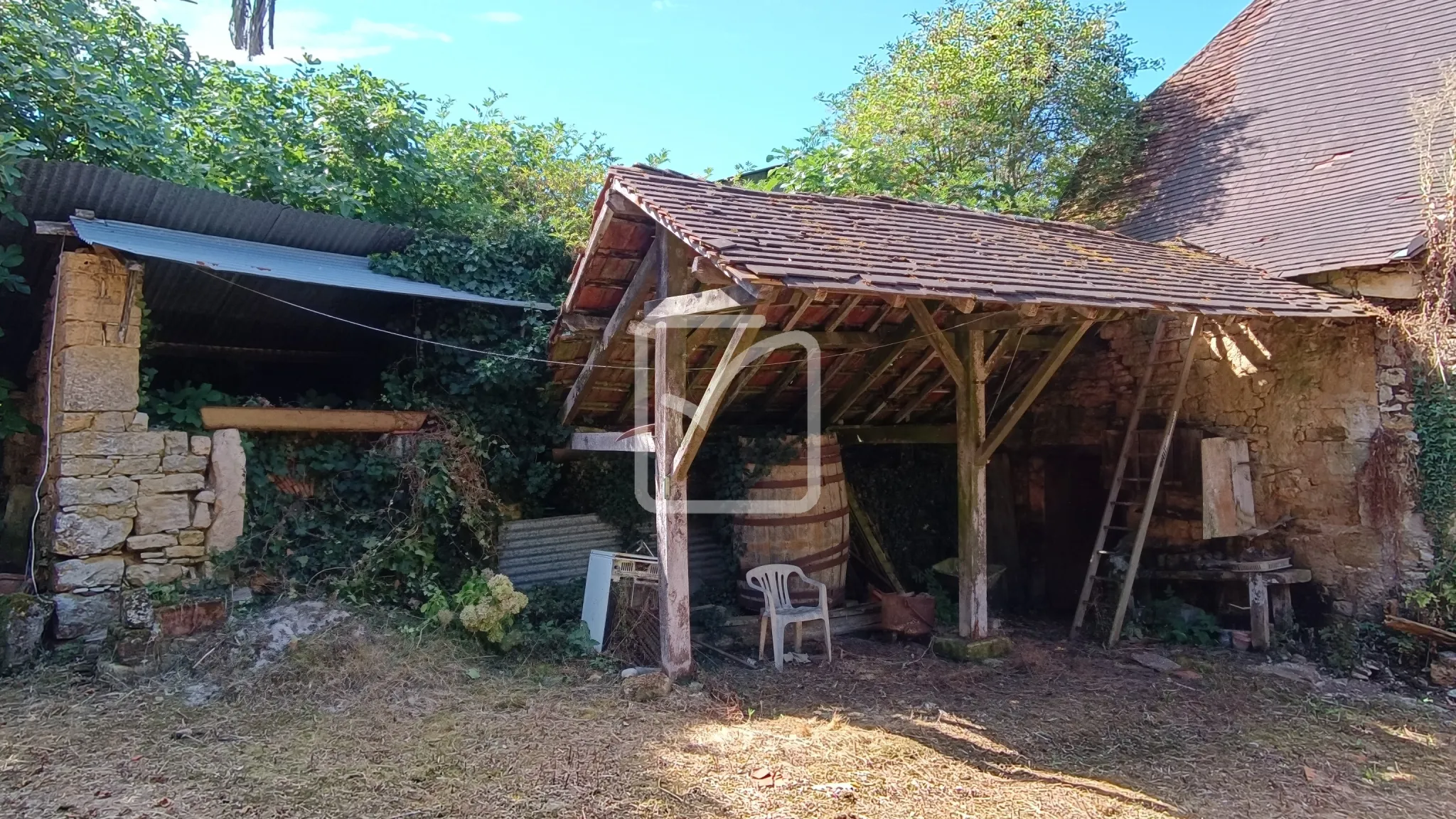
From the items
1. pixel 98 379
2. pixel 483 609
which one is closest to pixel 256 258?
pixel 98 379

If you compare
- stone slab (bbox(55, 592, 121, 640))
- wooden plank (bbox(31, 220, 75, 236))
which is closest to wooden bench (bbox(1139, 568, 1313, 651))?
stone slab (bbox(55, 592, 121, 640))

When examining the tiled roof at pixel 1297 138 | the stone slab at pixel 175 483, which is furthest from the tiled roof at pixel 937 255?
the stone slab at pixel 175 483

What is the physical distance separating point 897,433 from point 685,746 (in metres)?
3.89

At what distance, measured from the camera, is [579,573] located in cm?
673

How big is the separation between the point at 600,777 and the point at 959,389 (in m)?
3.55

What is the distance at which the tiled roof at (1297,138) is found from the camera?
6.44 m

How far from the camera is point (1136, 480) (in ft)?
22.9

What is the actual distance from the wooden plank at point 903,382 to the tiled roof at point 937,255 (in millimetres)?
1097

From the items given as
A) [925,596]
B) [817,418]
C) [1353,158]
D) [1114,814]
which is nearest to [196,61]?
[817,418]

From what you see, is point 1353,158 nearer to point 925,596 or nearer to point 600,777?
point 925,596

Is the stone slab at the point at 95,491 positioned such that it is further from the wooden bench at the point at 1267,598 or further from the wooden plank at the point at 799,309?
the wooden bench at the point at 1267,598

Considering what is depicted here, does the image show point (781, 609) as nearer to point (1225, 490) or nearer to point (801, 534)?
point (801, 534)

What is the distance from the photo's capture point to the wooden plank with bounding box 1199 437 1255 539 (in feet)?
20.8

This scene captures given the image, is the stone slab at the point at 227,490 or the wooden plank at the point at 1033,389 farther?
the wooden plank at the point at 1033,389
